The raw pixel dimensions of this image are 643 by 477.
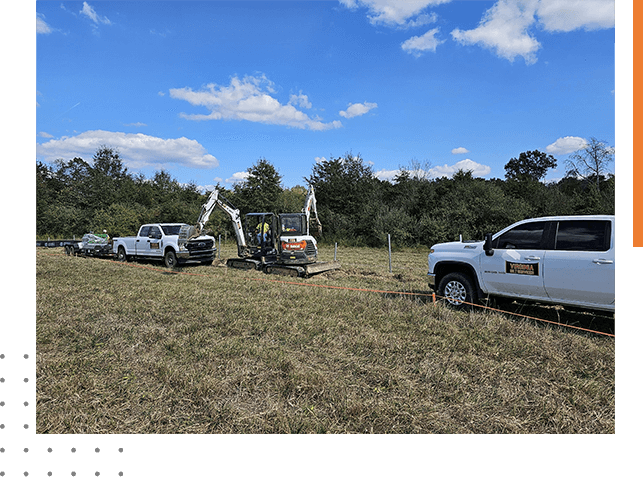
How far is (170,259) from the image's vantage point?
47.8 feet

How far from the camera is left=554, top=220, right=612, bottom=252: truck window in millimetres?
5421

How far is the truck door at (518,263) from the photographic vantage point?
239 inches

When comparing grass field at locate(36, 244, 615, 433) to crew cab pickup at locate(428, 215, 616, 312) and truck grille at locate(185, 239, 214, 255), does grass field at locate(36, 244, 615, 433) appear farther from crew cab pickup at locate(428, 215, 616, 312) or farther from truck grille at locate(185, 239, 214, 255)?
truck grille at locate(185, 239, 214, 255)

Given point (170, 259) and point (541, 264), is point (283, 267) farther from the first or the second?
point (541, 264)

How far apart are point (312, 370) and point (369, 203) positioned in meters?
29.2

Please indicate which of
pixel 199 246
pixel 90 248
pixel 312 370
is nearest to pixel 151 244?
pixel 199 246

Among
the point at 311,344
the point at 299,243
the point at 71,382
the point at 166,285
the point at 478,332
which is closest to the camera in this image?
the point at 71,382

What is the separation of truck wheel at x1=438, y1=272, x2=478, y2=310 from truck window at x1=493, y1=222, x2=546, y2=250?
90 centimetres

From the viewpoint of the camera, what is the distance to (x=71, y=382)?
3.83 meters

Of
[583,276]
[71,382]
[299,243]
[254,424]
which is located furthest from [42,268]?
[583,276]

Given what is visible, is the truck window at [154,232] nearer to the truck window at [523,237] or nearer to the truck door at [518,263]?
the truck door at [518,263]
